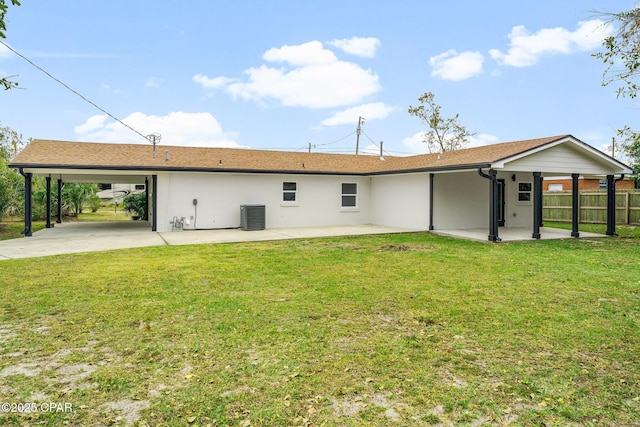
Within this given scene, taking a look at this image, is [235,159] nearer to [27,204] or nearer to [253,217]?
[253,217]

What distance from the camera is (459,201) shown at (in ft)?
53.6

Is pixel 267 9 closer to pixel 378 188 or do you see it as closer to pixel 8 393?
pixel 378 188

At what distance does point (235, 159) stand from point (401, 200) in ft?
23.8

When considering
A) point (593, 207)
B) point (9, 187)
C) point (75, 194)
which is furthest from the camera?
point (75, 194)

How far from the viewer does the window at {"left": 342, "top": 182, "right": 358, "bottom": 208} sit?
18906 millimetres

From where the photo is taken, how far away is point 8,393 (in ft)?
10.0

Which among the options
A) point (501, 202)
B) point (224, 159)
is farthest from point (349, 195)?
point (501, 202)

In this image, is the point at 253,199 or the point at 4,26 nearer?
the point at 4,26

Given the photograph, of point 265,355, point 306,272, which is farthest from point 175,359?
point 306,272

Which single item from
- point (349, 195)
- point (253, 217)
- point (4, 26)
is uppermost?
point (4, 26)

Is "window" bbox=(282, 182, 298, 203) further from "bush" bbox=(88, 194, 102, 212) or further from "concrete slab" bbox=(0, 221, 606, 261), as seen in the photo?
"bush" bbox=(88, 194, 102, 212)

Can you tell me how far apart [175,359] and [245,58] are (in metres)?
21.0

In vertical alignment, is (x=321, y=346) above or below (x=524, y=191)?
below

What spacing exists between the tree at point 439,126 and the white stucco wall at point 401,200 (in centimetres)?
1671
